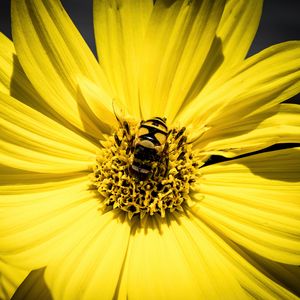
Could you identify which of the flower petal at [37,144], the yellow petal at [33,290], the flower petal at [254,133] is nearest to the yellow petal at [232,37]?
the flower petal at [254,133]

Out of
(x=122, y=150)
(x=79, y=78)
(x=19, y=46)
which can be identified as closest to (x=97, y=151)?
(x=122, y=150)

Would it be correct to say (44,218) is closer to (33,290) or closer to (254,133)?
(33,290)

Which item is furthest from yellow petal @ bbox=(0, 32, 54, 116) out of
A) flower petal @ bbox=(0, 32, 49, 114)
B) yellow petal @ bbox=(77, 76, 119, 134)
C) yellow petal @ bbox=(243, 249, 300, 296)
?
yellow petal @ bbox=(243, 249, 300, 296)

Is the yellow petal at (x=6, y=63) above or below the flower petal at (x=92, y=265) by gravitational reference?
above

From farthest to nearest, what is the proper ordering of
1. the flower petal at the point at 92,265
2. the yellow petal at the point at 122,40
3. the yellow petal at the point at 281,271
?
the yellow petal at the point at 122,40
the yellow petal at the point at 281,271
the flower petal at the point at 92,265

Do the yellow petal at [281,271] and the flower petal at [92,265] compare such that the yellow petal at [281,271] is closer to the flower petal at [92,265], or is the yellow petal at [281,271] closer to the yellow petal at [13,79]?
the flower petal at [92,265]

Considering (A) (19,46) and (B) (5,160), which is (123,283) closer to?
(B) (5,160)
